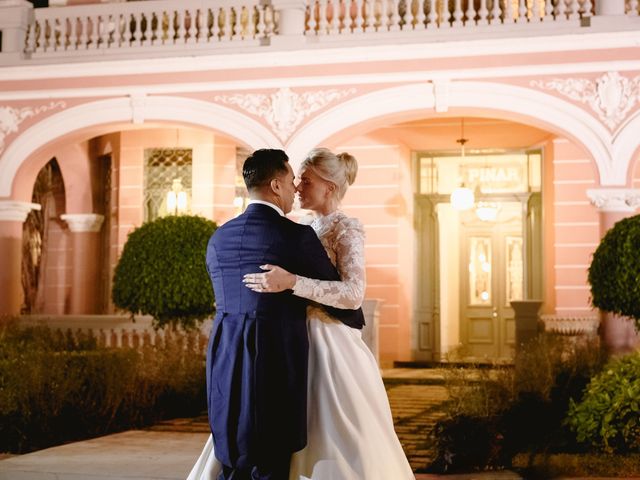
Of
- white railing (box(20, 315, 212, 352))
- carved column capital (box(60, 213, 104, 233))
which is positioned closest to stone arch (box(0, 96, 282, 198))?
white railing (box(20, 315, 212, 352))

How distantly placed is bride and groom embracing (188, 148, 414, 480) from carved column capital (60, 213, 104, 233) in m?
12.0

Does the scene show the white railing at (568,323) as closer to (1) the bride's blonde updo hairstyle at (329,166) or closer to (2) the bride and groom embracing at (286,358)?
(1) the bride's blonde updo hairstyle at (329,166)

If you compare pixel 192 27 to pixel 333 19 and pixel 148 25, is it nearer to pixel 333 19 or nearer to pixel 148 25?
pixel 148 25

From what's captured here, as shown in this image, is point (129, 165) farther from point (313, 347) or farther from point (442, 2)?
point (313, 347)

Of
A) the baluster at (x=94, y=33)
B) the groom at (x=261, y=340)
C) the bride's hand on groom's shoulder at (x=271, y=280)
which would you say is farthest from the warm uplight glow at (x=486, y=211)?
the bride's hand on groom's shoulder at (x=271, y=280)

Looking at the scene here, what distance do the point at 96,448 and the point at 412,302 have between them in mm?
8176

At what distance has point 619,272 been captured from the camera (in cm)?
836

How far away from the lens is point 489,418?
5852 mm

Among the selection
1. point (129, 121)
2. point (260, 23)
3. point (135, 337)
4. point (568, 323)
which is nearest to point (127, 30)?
point (129, 121)

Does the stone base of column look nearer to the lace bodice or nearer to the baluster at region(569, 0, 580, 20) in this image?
the baluster at region(569, 0, 580, 20)

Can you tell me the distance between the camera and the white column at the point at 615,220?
413 inches

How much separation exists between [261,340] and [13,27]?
1026 cm

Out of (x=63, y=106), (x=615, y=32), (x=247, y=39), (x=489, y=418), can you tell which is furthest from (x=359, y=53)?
(x=489, y=418)

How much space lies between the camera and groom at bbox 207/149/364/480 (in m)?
3.38
